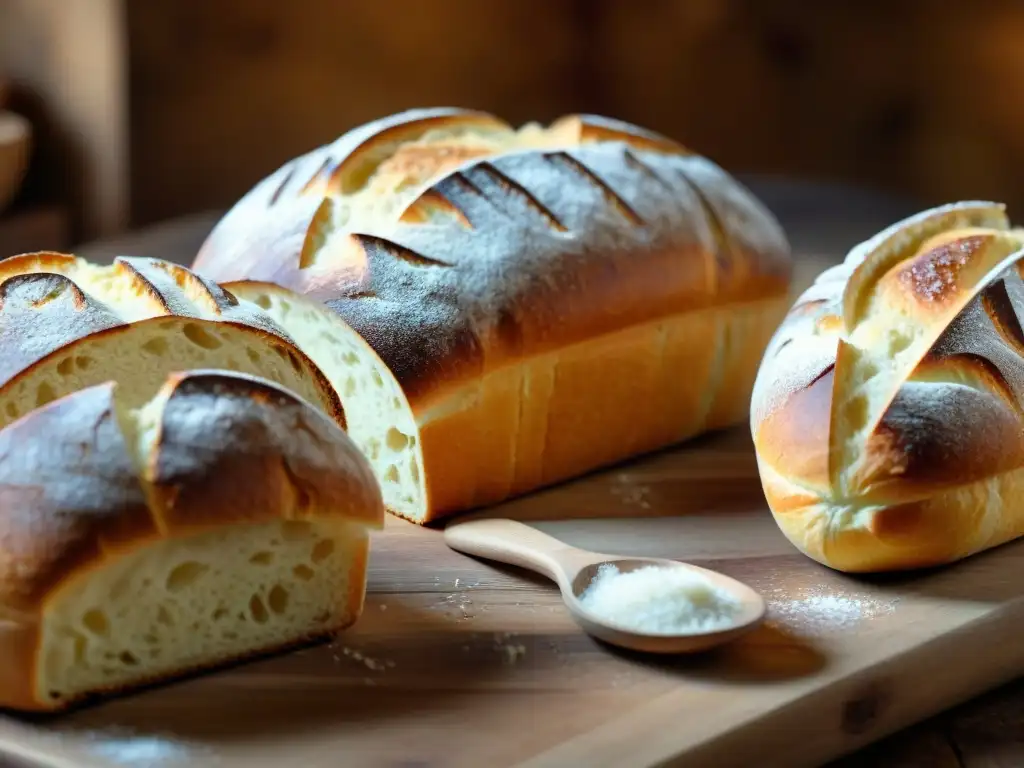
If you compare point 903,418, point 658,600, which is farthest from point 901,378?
point 658,600

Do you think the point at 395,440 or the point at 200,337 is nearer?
the point at 200,337

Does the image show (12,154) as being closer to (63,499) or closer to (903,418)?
(63,499)

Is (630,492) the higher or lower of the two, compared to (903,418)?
lower

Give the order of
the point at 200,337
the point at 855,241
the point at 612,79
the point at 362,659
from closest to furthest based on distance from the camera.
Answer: the point at 362,659 → the point at 200,337 → the point at 855,241 → the point at 612,79

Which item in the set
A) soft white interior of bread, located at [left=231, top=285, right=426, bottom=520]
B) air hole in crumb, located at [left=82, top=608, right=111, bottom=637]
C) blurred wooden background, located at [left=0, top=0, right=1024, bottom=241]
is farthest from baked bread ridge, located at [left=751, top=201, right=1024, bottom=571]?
blurred wooden background, located at [left=0, top=0, right=1024, bottom=241]

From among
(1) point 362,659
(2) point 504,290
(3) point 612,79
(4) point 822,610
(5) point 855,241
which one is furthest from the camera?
(3) point 612,79

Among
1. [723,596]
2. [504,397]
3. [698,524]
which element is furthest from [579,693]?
[504,397]

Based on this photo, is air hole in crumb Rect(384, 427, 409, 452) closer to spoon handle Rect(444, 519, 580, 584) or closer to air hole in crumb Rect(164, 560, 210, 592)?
spoon handle Rect(444, 519, 580, 584)
